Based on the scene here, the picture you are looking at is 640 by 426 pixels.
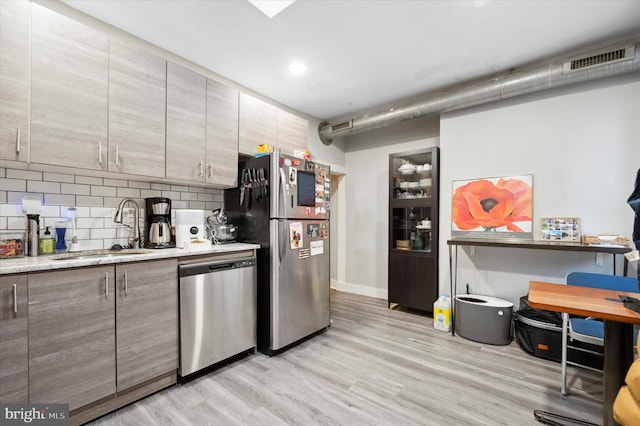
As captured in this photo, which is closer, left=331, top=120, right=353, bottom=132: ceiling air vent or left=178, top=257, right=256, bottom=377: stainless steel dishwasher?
left=178, top=257, right=256, bottom=377: stainless steel dishwasher

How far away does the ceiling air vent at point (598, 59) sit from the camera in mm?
2352

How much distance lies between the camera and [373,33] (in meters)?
2.44

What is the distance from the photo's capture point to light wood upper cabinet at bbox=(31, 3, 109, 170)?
175 centimetres

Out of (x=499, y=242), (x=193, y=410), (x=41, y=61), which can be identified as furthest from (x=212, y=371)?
(x=499, y=242)

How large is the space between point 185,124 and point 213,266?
1249 mm

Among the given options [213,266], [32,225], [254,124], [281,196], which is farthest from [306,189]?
[32,225]

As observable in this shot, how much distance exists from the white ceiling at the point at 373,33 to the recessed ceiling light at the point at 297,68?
0.21ft

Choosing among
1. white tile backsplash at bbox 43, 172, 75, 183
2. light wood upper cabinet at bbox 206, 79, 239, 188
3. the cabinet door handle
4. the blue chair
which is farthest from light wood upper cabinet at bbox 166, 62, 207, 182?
the blue chair

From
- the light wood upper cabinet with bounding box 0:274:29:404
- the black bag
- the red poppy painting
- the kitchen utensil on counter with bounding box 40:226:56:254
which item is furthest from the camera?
the red poppy painting

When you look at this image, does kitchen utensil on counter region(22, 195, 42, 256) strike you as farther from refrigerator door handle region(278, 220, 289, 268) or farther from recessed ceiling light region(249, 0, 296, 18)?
→ recessed ceiling light region(249, 0, 296, 18)

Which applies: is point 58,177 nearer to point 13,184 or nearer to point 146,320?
point 13,184

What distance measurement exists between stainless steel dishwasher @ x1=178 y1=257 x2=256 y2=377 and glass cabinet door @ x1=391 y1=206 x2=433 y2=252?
222 centimetres

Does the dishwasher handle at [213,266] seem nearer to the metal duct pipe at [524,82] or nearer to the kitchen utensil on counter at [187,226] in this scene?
the kitchen utensil on counter at [187,226]

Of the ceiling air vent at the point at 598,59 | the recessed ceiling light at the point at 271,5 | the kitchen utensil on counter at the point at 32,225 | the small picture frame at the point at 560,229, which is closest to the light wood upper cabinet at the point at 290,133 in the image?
the recessed ceiling light at the point at 271,5
